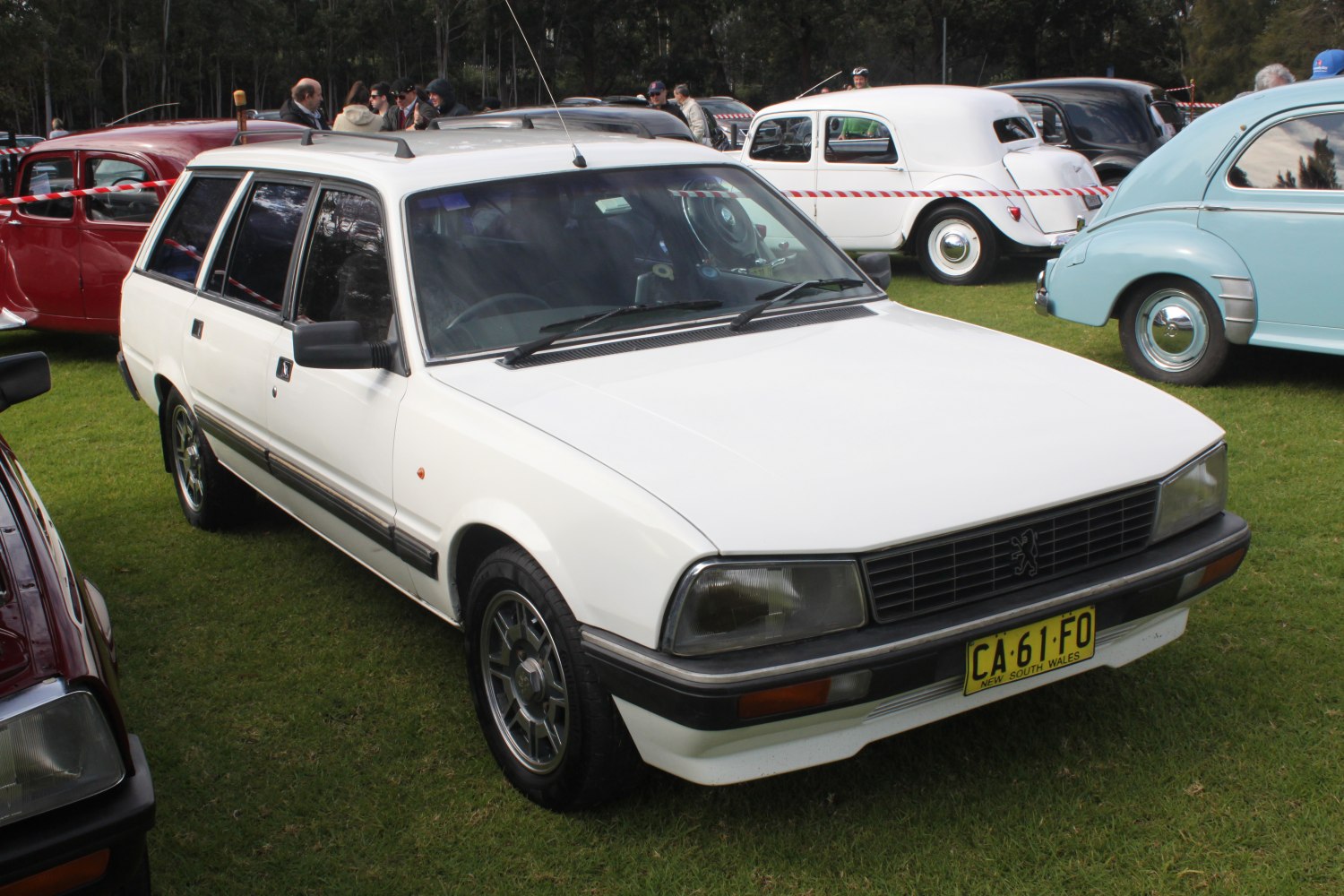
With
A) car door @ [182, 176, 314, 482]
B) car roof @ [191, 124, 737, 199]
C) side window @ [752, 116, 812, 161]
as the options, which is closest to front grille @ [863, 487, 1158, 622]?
car roof @ [191, 124, 737, 199]

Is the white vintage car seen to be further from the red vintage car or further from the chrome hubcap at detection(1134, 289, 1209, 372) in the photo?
the red vintage car

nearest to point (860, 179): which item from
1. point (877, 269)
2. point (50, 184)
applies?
point (50, 184)

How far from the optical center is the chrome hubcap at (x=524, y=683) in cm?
301

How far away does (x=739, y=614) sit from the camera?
258 centimetres

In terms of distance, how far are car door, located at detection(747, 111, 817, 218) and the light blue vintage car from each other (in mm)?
→ 5196

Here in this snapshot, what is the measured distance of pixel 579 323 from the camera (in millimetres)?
3549

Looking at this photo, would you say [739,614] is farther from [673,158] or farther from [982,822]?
[673,158]

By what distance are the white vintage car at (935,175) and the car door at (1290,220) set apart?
4.39 m

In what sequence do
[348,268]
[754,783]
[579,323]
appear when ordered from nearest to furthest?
[754,783], [579,323], [348,268]

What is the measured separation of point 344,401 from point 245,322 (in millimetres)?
937

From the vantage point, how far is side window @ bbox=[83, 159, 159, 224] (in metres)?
8.44

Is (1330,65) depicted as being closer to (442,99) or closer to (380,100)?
(442,99)

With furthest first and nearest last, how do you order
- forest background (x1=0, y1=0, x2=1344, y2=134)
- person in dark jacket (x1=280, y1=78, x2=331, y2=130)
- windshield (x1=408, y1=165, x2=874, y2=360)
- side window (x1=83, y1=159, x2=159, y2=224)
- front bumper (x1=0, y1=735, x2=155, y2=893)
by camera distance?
1. forest background (x1=0, y1=0, x2=1344, y2=134)
2. person in dark jacket (x1=280, y1=78, x2=331, y2=130)
3. side window (x1=83, y1=159, x2=159, y2=224)
4. windshield (x1=408, y1=165, x2=874, y2=360)
5. front bumper (x1=0, y1=735, x2=155, y2=893)

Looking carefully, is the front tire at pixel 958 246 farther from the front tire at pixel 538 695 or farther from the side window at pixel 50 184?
the front tire at pixel 538 695
